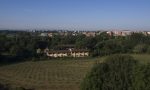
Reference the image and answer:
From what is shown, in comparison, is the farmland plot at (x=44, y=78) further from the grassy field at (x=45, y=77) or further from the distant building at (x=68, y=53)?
the distant building at (x=68, y=53)

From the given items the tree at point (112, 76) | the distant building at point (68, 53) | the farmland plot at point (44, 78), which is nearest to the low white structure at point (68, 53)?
the distant building at point (68, 53)

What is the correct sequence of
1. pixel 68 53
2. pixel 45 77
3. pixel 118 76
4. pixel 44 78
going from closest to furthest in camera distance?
pixel 118 76, pixel 44 78, pixel 45 77, pixel 68 53

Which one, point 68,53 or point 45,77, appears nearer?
point 45,77

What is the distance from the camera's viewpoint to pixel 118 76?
36.4 feet

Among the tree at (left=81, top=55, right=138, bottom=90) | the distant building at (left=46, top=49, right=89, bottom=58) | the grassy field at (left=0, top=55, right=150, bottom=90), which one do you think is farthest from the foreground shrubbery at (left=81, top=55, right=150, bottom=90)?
the distant building at (left=46, top=49, right=89, bottom=58)

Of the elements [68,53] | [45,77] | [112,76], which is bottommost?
[68,53]

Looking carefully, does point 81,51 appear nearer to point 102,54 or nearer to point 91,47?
point 102,54

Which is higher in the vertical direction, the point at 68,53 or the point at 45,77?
the point at 45,77

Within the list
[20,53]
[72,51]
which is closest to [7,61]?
[20,53]

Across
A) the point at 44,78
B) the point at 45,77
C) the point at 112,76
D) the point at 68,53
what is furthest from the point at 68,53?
the point at 112,76

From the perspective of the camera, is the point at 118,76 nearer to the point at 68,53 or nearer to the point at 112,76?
the point at 112,76

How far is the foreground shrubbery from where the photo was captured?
10.6 meters

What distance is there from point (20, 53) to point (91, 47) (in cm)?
1331

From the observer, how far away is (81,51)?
42.1m
